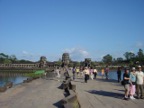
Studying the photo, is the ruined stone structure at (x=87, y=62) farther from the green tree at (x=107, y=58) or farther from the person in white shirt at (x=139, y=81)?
the green tree at (x=107, y=58)

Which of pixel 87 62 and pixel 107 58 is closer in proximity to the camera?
pixel 87 62

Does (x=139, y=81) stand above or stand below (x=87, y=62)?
below

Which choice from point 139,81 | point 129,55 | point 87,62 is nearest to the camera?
point 139,81

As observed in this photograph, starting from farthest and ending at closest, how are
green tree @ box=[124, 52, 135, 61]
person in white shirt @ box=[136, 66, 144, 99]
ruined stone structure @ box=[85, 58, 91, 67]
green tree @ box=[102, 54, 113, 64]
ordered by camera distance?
green tree @ box=[102, 54, 113, 64] → green tree @ box=[124, 52, 135, 61] → ruined stone structure @ box=[85, 58, 91, 67] → person in white shirt @ box=[136, 66, 144, 99]

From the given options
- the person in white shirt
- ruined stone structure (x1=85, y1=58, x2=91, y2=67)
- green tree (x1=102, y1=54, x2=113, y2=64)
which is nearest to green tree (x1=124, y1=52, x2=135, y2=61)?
green tree (x1=102, y1=54, x2=113, y2=64)

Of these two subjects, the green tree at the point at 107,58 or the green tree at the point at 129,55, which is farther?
the green tree at the point at 107,58

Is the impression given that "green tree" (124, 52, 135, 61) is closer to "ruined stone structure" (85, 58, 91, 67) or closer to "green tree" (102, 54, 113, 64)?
"green tree" (102, 54, 113, 64)

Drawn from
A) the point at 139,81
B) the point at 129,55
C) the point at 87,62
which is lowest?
the point at 139,81

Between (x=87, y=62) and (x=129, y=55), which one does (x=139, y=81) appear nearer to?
(x=87, y=62)

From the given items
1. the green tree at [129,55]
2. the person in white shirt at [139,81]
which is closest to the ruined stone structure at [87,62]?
the person in white shirt at [139,81]

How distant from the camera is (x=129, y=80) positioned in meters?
14.8

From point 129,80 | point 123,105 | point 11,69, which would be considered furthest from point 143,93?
point 11,69

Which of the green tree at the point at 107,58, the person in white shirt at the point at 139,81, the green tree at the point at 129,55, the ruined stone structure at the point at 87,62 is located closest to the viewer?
the person in white shirt at the point at 139,81

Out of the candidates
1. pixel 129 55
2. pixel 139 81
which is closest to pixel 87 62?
pixel 139 81
